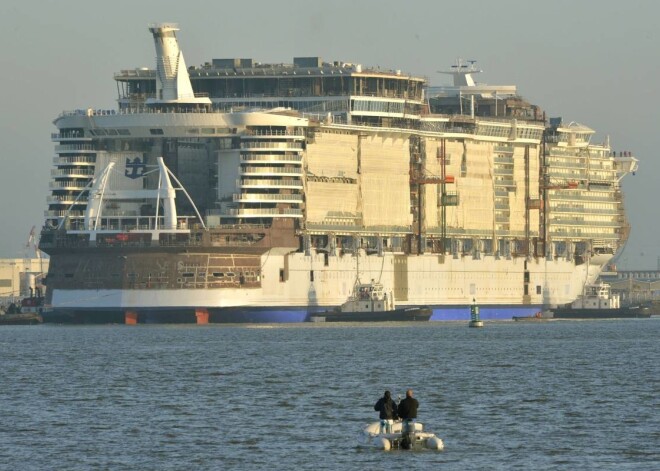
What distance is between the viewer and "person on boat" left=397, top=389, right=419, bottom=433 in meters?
70.1

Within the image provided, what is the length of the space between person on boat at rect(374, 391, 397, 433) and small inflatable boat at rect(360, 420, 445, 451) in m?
0.17

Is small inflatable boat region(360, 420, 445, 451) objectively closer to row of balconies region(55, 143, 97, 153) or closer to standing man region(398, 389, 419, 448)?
standing man region(398, 389, 419, 448)

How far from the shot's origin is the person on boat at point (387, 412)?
7125cm

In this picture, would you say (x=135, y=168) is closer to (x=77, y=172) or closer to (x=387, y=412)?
(x=77, y=172)

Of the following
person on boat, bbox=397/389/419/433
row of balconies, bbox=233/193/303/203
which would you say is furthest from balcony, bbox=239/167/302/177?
person on boat, bbox=397/389/419/433

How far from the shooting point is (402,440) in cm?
7075

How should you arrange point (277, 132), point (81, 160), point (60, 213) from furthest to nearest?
point (81, 160), point (277, 132), point (60, 213)

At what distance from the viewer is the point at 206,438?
74812 millimetres

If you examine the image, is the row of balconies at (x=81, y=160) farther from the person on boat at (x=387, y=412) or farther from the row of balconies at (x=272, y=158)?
the person on boat at (x=387, y=412)

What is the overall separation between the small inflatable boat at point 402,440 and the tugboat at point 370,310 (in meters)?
116

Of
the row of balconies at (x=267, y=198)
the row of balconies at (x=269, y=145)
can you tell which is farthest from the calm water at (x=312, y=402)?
the row of balconies at (x=269, y=145)

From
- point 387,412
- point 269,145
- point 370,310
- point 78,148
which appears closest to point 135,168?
point 78,148

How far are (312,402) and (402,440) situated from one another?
18535 mm

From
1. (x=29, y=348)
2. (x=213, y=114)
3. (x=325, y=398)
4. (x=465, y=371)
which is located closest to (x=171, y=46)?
(x=213, y=114)
